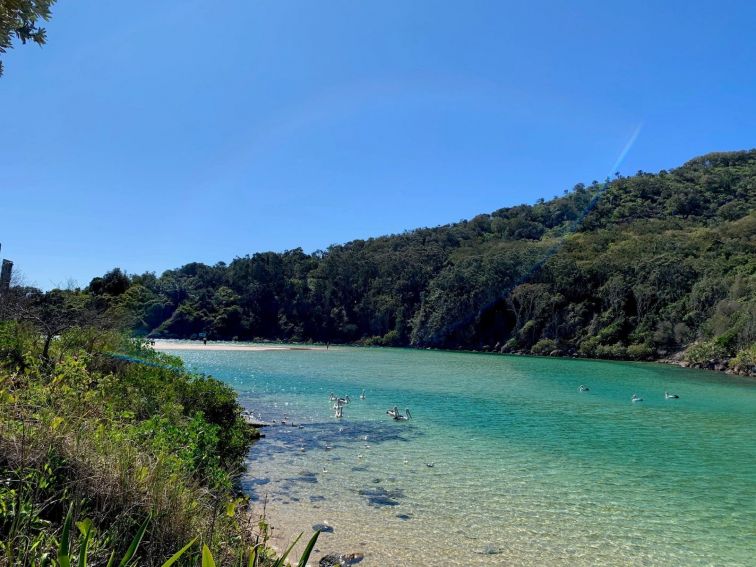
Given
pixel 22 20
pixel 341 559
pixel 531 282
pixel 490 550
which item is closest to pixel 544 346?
pixel 531 282

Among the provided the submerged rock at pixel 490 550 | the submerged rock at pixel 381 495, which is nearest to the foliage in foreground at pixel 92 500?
the submerged rock at pixel 490 550

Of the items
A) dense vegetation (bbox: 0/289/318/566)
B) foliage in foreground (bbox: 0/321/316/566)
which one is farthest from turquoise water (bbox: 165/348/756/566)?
foliage in foreground (bbox: 0/321/316/566)

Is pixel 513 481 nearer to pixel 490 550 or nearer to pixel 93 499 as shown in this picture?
pixel 490 550

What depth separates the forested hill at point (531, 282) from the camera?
64.5 meters

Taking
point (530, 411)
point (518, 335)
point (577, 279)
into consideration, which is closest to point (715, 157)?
point (577, 279)

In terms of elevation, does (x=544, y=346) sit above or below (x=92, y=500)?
below

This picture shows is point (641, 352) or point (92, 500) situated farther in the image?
point (641, 352)

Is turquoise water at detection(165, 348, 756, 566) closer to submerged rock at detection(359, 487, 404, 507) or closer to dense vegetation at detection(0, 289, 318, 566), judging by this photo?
submerged rock at detection(359, 487, 404, 507)

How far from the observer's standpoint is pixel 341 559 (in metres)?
6.89

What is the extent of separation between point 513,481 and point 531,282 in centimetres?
7952

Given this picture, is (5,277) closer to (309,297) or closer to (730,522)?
(730,522)

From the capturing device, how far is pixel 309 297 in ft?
388

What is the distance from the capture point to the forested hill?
64500mm

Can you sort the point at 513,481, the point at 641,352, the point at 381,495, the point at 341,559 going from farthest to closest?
the point at 641,352
the point at 513,481
the point at 381,495
the point at 341,559
